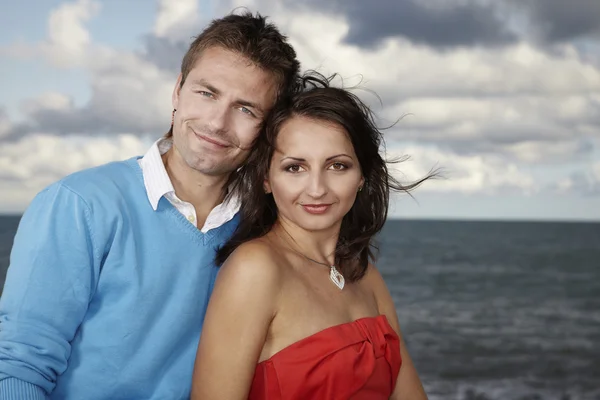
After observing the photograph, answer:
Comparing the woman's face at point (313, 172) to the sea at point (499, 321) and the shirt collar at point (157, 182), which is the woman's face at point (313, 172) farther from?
the sea at point (499, 321)

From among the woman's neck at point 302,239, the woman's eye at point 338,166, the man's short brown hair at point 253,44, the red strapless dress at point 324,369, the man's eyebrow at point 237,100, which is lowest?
the red strapless dress at point 324,369

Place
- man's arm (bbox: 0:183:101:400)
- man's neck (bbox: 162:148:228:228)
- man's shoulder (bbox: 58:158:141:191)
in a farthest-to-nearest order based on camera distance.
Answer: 1. man's neck (bbox: 162:148:228:228)
2. man's shoulder (bbox: 58:158:141:191)
3. man's arm (bbox: 0:183:101:400)

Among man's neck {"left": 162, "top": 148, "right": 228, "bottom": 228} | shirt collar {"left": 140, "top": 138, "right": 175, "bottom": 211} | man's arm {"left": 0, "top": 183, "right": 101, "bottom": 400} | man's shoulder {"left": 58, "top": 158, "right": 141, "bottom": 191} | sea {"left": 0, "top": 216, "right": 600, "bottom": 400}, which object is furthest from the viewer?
sea {"left": 0, "top": 216, "right": 600, "bottom": 400}

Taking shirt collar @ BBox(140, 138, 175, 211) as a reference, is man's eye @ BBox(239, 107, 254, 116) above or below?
above

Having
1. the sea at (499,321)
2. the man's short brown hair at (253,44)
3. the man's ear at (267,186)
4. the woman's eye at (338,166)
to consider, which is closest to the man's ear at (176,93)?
the man's short brown hair at (253,44)

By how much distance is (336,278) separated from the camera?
107 inches

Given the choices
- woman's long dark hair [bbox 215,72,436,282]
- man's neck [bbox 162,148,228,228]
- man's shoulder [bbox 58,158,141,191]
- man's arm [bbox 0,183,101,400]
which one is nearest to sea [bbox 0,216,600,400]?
woman's long dark hair [bbox 215,72,436,282]

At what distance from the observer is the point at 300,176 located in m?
2.57

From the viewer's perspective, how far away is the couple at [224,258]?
234 cm

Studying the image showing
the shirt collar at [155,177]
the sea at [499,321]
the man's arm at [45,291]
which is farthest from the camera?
the sea at [499,321]

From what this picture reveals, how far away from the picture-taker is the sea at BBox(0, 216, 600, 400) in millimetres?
10602

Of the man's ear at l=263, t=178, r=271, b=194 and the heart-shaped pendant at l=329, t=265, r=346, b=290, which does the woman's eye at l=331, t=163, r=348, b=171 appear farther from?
the heart-shaped pendant at l=329, t=265, r=346, b=290

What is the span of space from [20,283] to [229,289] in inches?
27.4

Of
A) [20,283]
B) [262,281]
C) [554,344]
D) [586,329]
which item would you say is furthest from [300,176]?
[586,329]
